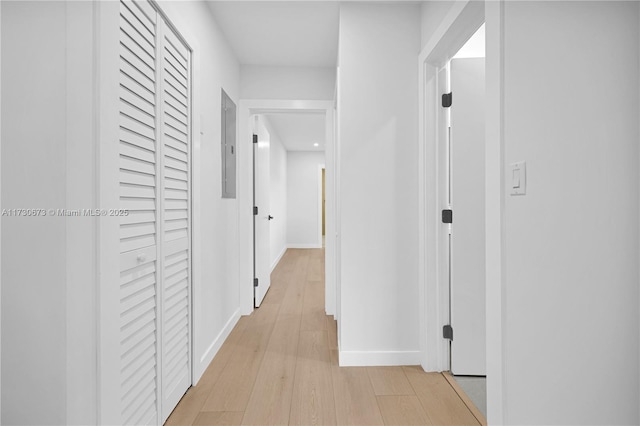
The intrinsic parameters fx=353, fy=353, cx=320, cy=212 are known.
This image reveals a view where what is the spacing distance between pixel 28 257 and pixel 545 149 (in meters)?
1.53

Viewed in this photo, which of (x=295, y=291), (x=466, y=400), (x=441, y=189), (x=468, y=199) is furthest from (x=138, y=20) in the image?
(x=295, y=291)

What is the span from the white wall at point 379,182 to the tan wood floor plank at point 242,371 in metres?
0.61

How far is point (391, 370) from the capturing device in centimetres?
224

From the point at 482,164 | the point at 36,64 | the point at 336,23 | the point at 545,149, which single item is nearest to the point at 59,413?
the point at 36,64

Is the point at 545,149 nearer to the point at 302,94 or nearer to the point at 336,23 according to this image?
the point at 336,23

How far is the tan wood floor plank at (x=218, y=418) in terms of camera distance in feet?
5.52

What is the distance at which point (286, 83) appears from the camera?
3363 millimetres

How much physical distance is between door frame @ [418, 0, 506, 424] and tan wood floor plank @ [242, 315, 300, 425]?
2.92 feet

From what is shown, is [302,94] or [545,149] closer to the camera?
[545,149]

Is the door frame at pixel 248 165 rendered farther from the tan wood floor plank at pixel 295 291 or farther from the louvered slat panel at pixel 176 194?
the louvered slat panel at pixel 176 194

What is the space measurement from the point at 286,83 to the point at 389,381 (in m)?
2.67

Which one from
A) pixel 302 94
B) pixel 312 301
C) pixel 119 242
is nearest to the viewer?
pixel 119 242

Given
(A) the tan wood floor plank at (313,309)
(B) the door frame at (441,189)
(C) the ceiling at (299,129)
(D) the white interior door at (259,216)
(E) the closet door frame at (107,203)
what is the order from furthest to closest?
(C) the ceiling at (299,129) → (D) the white interior door at (259,216) → (A) the tan wood floor plank at (313,309) → (B) the door frame at (441,189) → (E) the closet door frame at (107,203)

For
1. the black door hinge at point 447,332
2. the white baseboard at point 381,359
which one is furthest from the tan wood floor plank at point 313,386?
the black door hinge at point 447,332
